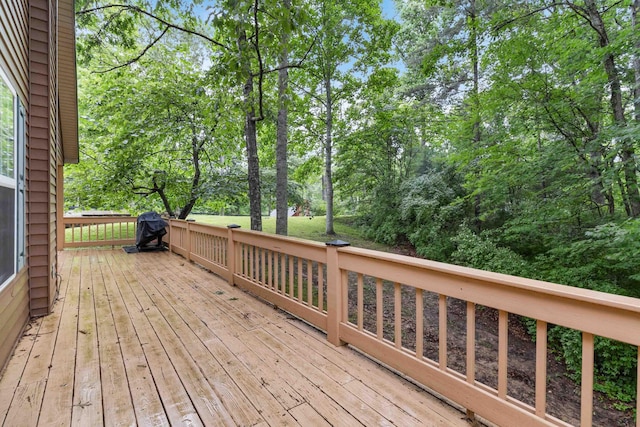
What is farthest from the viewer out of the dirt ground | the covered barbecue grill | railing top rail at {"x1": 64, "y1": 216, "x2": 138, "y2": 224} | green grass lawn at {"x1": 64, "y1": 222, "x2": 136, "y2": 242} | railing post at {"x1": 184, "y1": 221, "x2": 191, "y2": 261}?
green grass lawn at {"x1": 64, "y1": 222, "x2": 136, "y2": 242}

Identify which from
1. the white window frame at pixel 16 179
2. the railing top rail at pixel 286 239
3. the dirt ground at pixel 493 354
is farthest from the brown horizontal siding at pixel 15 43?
the dirt ground at pixel 493 354

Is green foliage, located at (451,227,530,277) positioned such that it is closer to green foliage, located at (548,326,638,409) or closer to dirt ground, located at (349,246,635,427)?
dirt ground, located at (349,246,635,427)

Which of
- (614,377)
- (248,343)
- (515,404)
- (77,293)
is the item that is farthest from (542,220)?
(77,293)

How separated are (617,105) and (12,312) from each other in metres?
7.68

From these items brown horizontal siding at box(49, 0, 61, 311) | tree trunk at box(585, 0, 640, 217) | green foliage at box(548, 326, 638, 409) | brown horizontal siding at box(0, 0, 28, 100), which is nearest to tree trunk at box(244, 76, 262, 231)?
brown horizontal siding at box(49, 0, 61, 311)

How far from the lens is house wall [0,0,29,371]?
210 centimetres

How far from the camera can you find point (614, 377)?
3.58m

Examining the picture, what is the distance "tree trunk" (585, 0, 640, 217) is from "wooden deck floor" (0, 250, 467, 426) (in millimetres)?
4520

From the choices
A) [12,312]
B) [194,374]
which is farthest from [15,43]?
[194,374]

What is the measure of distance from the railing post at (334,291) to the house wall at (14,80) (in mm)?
2320

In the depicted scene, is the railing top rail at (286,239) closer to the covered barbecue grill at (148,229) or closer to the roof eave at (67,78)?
the roof eave at (67,78)

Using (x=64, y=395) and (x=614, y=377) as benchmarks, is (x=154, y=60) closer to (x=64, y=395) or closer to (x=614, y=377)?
(x=64, y=395)

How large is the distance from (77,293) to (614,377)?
6881mm

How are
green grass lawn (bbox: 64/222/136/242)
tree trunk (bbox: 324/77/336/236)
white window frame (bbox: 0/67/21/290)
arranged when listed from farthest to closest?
tree trunk (bbox: 324/77/336/236) → green grass lawn (bbox: 64/222/136/242) → white window frame (bbox: 0/67/21/290)
